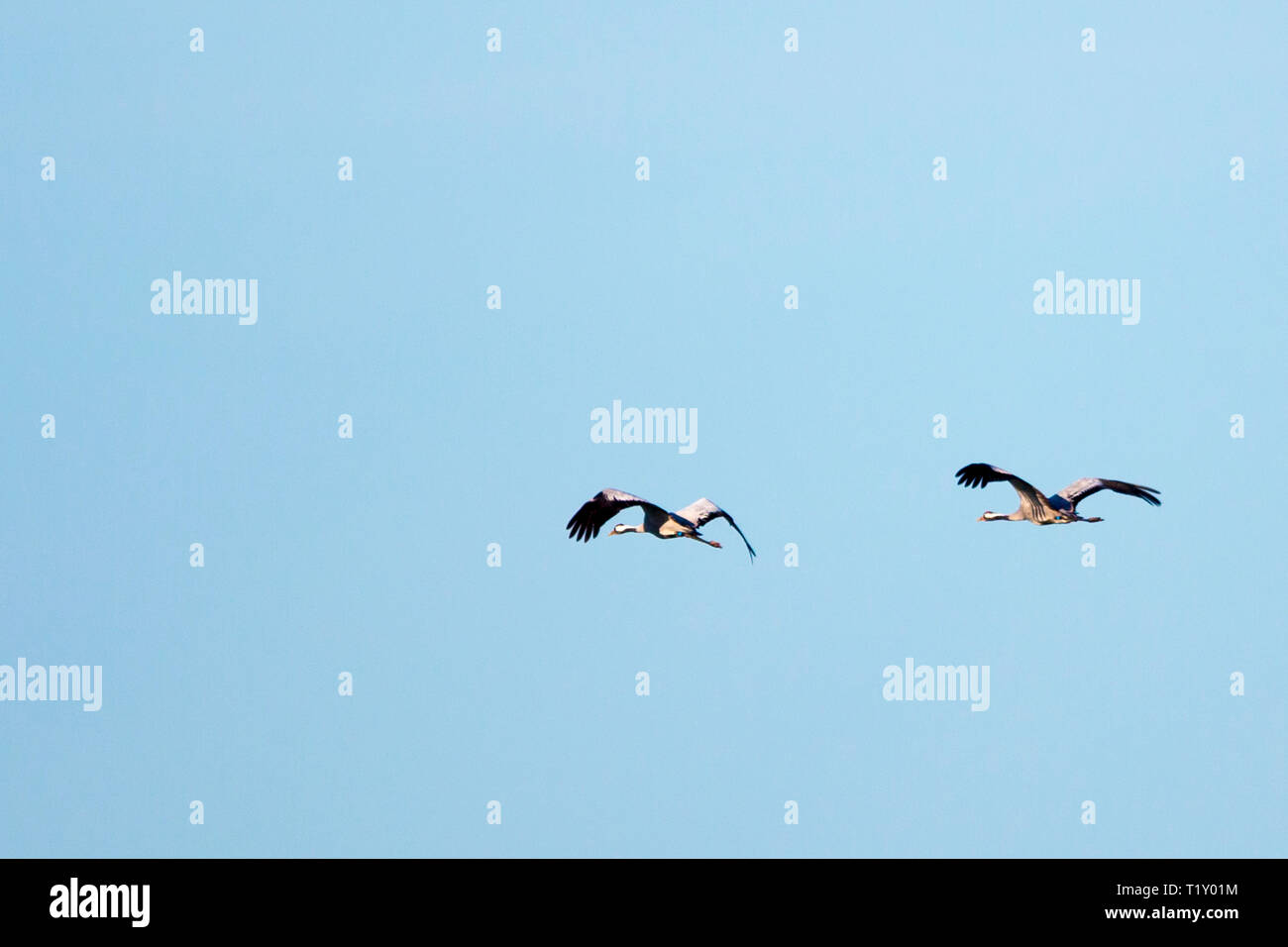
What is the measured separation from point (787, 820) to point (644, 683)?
15.9 ft

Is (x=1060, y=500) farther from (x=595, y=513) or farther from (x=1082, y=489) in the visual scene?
(x=595, y=513)

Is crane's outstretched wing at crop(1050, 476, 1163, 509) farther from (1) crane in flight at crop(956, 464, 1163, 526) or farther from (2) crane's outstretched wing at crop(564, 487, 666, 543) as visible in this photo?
(2) crane's outstretched wing at crop(564, 487, 666, 543)

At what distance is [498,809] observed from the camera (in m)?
63.2

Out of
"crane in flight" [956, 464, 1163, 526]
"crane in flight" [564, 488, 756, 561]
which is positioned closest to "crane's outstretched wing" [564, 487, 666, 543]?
"crane in flight" [564, 488, 756, 561]

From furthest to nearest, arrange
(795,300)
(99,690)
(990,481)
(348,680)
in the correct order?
1. (99,690)
2. (348,680)
3. (795,300)
4. (990,481)

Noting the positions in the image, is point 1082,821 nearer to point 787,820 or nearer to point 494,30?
point 787,820

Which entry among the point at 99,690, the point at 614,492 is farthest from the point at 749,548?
the point at 99,690

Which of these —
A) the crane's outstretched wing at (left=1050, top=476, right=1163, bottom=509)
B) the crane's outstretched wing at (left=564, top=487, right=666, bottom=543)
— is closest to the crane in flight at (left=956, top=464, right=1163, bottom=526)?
the crane's outstretched wing at (left=1050, top=476, right=1163, bottom=509)

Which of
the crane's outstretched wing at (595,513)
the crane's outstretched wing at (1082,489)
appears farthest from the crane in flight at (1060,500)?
the crane's outstretched wing at (595,513)

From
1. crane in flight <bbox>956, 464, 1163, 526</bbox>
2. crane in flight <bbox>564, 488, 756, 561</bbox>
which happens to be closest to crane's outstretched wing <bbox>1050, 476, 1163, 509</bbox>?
crane in flight <bbox>956, 464, 1163, 526</bbox>

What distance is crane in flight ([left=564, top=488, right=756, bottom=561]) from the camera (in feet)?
171

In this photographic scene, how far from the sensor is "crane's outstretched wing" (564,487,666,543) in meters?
52.2

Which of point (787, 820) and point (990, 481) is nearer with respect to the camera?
point (990, 481)

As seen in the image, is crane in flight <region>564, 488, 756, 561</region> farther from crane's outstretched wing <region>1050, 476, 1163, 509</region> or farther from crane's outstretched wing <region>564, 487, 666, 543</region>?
crane's outstretched wing <region>1050, 476, 1163, 509</region>
